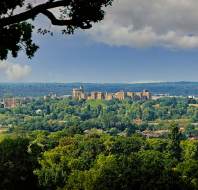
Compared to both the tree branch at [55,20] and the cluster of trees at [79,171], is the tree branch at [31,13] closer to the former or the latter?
the tree branch at [55,20]

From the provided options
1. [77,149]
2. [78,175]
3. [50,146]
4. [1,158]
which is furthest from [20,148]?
[50,146]

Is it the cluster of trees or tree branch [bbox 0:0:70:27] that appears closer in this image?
Answer: tree branch [bbox 0:0:70:27]

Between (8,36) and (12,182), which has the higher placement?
(8,36)

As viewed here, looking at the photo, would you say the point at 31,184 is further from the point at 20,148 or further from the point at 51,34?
the point at 51,34

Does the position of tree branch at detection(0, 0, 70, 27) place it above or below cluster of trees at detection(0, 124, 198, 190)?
above

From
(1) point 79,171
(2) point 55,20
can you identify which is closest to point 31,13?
(2) point 55,20

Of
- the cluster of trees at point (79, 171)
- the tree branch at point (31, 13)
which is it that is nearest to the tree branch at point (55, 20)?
the tree branch at point (31, 13)

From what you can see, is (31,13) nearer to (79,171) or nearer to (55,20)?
(55,20)

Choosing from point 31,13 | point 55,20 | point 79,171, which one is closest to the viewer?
point 31,13

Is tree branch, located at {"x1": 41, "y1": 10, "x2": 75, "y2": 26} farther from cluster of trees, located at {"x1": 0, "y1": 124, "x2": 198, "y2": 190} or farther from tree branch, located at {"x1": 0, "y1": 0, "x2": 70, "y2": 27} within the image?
cluster of trees, located at {"x1": 0, "y1": 124, "x2": 198, "y2": 190}

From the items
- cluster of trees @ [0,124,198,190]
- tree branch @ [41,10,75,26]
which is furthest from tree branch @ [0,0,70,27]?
cluster of trees @ [0,124,198,190]

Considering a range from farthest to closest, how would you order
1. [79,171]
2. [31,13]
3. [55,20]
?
[79,171] < [55,20] < [31,13]
